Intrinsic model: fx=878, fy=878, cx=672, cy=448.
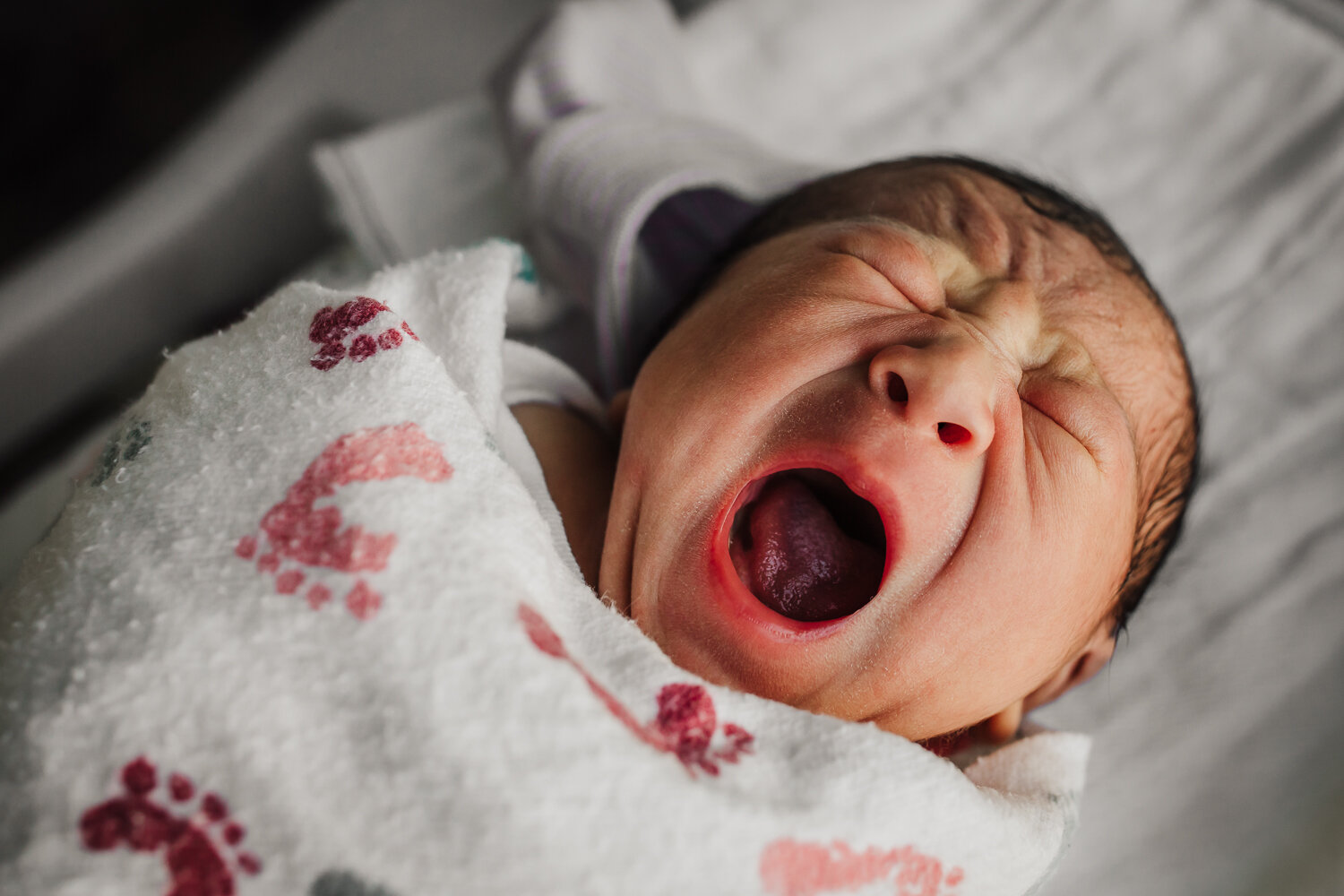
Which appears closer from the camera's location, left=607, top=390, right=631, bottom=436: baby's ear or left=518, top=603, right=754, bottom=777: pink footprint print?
left=518, top=603, right=754, bottom=777: pink footprint print

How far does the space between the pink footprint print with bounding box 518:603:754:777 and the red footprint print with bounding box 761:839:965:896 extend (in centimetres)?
6

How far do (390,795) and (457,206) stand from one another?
0.86 meters

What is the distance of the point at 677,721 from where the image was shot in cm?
49

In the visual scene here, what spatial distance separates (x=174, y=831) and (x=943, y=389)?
0.47 m

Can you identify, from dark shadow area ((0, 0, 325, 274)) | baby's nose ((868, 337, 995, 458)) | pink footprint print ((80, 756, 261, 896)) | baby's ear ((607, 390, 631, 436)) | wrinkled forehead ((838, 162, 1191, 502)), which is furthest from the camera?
dark shadow area ((0, 0, 325, 274))

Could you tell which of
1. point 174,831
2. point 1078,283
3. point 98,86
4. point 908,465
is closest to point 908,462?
point 908,465

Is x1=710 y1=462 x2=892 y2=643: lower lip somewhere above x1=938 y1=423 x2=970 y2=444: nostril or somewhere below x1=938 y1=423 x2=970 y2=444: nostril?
below

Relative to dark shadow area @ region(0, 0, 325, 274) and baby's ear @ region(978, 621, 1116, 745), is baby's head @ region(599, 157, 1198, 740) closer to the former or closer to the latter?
baby's ear @ region(978, 621, 1116, 745)

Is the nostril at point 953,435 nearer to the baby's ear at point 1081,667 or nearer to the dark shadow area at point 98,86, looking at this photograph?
the baby's ear at point 1081,667

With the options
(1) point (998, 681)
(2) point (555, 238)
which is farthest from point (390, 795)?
(2) point (555, 238)

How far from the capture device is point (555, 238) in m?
0.96

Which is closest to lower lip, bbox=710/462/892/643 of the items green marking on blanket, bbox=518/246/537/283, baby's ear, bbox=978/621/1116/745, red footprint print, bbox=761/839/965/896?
red footprint print, bbox=761/839/965/896

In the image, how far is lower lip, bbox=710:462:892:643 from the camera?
536 mm

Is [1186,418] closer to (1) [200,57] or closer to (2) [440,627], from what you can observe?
(2) [440,627]
